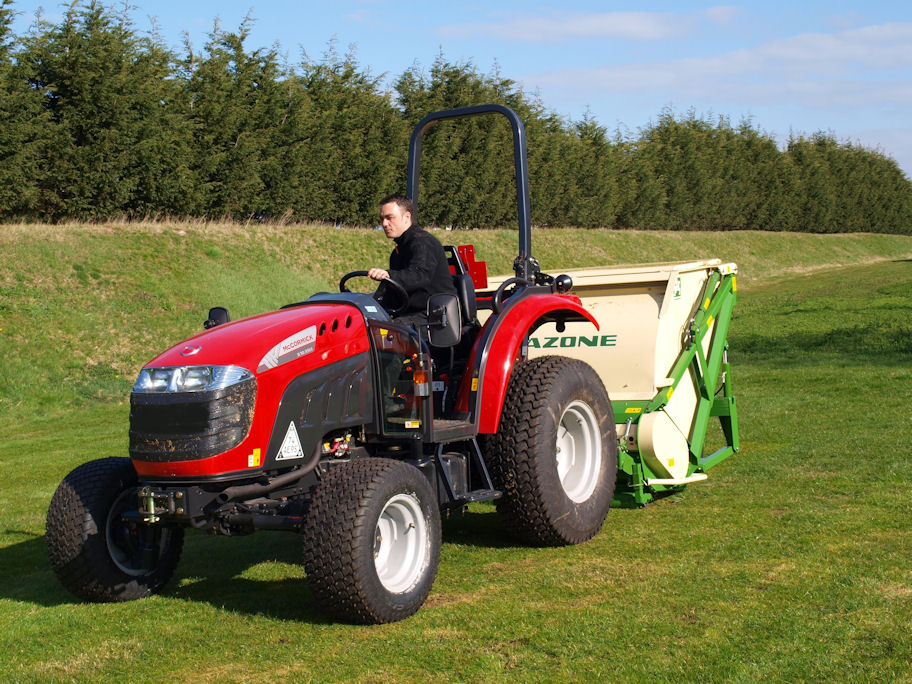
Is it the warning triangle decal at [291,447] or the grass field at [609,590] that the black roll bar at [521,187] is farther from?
the warning triangle decal at [291,447]

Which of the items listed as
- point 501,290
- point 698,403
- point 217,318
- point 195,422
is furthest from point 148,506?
point 698,403

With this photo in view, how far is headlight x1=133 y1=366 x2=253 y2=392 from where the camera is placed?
4762 millimetres

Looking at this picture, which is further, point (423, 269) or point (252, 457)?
point (423, 269)

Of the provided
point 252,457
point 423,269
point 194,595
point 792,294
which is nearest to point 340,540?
point 252,457

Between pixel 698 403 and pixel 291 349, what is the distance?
4.13 meters

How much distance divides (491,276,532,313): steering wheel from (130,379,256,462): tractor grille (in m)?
1.85

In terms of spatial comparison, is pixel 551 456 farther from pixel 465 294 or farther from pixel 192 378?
pixel 192 378

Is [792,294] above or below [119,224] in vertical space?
below

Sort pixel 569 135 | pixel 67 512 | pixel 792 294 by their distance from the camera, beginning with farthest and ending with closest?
1. pixel 569 135
2. pixel 792 294
3. pixel 67 512

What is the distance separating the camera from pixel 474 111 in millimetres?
6465

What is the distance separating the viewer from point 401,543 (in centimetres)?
510

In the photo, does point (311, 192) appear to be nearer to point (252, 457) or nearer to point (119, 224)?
point (119, 224)

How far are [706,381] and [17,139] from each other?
15.4m

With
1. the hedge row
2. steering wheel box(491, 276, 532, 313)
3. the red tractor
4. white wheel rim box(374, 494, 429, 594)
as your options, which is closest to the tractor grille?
the red tractor
